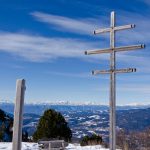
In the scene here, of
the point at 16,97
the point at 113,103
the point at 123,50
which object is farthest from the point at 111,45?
the point at 16,97

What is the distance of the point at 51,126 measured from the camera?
2788cm

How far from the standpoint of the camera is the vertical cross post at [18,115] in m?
4.47

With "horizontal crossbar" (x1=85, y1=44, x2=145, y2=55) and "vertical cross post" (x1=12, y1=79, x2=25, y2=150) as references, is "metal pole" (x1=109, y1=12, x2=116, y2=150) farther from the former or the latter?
"vertical cross post" (x1=12, y1=79, x2=25, y2=150)

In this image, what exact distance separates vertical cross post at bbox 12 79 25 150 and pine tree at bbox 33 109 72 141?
23.2m

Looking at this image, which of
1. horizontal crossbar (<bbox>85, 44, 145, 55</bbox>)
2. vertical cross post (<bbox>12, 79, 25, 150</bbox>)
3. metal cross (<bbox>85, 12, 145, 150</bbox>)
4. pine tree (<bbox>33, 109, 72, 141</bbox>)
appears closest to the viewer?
vertical cross post (<bbox>12, 79, 25, 150</bbox>)

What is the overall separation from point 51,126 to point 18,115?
77.5 ft

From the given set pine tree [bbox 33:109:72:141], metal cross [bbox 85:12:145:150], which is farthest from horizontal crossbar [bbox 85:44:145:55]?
pine tree [bbox 33:109:72:141]

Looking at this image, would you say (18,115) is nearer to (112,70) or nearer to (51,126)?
(112,70)

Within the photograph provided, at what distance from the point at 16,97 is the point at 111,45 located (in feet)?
23.1

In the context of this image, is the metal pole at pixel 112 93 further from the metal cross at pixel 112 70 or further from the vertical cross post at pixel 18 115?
the vertical cross post at pixel 18 115

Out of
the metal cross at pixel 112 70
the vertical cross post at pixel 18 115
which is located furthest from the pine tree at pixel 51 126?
the vertical cross post at pixel 18 115

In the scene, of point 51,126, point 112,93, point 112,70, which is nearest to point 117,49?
point 112,70

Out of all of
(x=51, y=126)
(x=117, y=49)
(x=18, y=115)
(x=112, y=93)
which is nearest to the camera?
(x=18, y=115)

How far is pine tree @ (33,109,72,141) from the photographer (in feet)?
90.9
